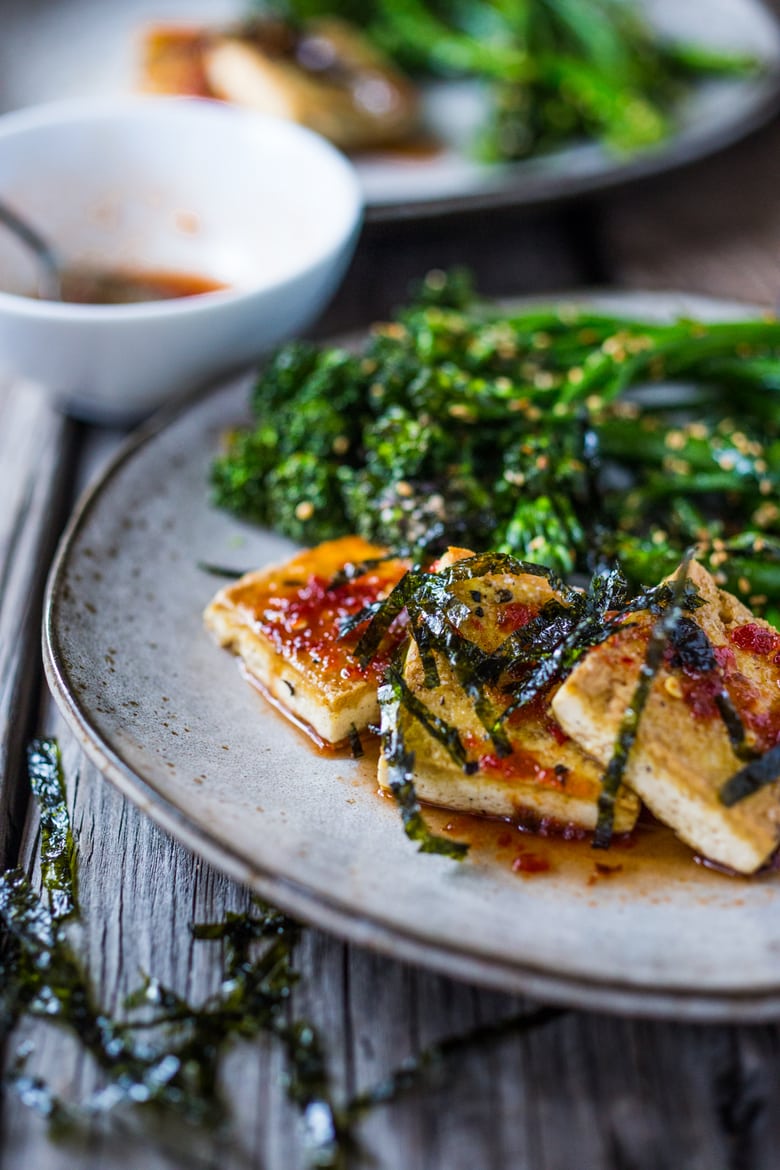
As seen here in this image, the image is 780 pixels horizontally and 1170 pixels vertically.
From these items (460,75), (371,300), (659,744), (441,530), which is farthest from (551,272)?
(659,744)

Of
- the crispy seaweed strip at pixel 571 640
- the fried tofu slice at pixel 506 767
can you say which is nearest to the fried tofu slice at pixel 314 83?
the crispy seaweed strip at pixel 571 640

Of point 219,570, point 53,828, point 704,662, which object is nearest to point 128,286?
point 219,570

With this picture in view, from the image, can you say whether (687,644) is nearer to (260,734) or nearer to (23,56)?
(260,734)

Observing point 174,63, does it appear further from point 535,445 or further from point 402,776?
point 402,776

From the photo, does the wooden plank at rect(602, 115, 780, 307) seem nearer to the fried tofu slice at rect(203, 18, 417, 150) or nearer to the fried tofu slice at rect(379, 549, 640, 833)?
the fried tofu slice at rect(203, 18, 417, 150)

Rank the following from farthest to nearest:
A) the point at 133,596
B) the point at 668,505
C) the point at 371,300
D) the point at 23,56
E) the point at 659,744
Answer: the point at 23,56
the point at 371,300
the point at 668,505
the point at 133,596
the point at 659,744
